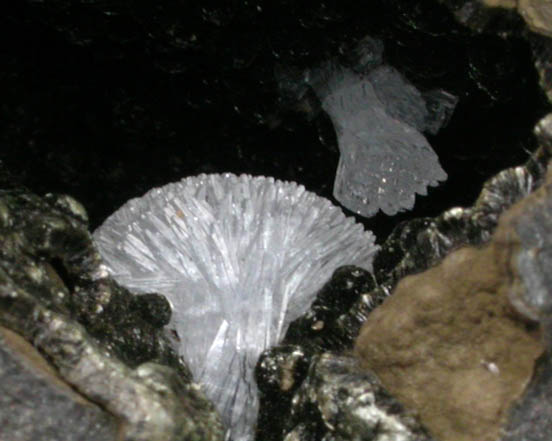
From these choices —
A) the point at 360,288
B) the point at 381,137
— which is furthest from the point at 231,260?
the point at 381,137

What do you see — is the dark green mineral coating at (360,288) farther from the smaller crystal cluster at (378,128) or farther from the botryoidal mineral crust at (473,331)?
the smaller crystal cluster at (378,128)

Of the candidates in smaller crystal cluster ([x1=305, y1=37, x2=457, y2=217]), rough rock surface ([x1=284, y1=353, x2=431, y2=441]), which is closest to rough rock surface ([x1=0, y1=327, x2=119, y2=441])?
rough rock surface ([x1=284, y1=353, x2=431, y2=441])

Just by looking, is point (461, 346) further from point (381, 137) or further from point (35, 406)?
point (381, 137)

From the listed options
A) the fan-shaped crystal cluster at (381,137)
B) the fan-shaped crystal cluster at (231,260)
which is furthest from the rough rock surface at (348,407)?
the fan-shaped crystal cluster at (381,137)

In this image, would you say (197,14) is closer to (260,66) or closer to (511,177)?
(260,66)

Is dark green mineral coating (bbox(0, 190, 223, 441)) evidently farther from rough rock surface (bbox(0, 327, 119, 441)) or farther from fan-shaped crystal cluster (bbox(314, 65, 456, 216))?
fan-shaped crystal cluster (bbox(314, 65, 456, 216))

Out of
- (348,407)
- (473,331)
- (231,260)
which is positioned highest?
(473,331)
